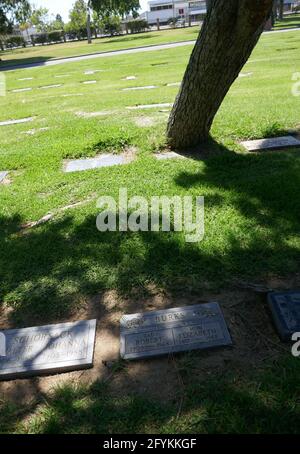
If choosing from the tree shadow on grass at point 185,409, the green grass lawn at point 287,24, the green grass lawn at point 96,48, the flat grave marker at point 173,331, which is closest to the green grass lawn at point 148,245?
the tree shadow on grass at point 185,409

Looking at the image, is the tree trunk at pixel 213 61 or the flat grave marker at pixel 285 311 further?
the tree trunk at pixel 213 61

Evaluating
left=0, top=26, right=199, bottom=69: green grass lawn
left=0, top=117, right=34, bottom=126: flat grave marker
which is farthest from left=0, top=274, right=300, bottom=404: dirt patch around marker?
left=0, top=26, right=199, bottom=69: green grass lawn

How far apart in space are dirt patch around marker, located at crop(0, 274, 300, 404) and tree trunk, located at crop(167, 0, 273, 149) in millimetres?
2938

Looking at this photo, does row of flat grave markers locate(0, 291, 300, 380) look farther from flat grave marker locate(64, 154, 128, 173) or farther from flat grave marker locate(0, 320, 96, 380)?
flat grave marker locate(64, 154, 128, 173)

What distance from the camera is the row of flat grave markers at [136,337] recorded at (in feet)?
7.84

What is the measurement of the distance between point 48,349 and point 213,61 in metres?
3.79

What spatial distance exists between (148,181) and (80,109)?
5163 mm

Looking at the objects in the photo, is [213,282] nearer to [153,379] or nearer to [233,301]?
[233,301]

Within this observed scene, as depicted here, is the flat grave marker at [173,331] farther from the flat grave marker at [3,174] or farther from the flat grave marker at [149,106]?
the flat grave marker at [149,106]

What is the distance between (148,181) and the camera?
4730 millimetres

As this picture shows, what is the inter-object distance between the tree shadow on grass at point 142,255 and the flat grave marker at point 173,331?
0.30m

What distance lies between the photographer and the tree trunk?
13.2ft

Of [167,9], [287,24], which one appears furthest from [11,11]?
[167,9]
